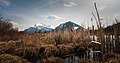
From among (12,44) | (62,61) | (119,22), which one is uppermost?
(119,22)

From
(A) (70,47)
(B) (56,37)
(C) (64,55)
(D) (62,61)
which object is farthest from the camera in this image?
(B) (56,37)

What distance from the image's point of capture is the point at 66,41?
44.8 feet

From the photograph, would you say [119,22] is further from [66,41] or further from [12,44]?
[12,44]

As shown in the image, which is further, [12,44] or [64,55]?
[12,44]

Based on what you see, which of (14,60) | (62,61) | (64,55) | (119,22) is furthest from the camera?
(119,22)

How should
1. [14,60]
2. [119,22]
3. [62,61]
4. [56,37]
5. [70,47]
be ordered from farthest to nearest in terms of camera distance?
1. [56,37]
2. [119,22]
3. [70,47]
4. [62,61]
5. [14,60]

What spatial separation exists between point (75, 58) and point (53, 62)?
1406mm

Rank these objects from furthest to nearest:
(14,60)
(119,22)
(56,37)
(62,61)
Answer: (56,37) → (119,22) → (62,61) → (14,60)

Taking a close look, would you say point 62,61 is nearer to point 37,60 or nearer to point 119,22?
point 37,60

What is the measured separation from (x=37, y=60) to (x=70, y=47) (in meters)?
2.37

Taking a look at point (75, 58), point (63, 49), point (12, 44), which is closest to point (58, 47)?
point (63, 49)

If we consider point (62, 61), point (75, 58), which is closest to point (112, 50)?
point (75, 58)

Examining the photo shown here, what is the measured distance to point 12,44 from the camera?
12117 millimetres

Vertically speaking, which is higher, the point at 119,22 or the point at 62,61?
the point at 119,22
